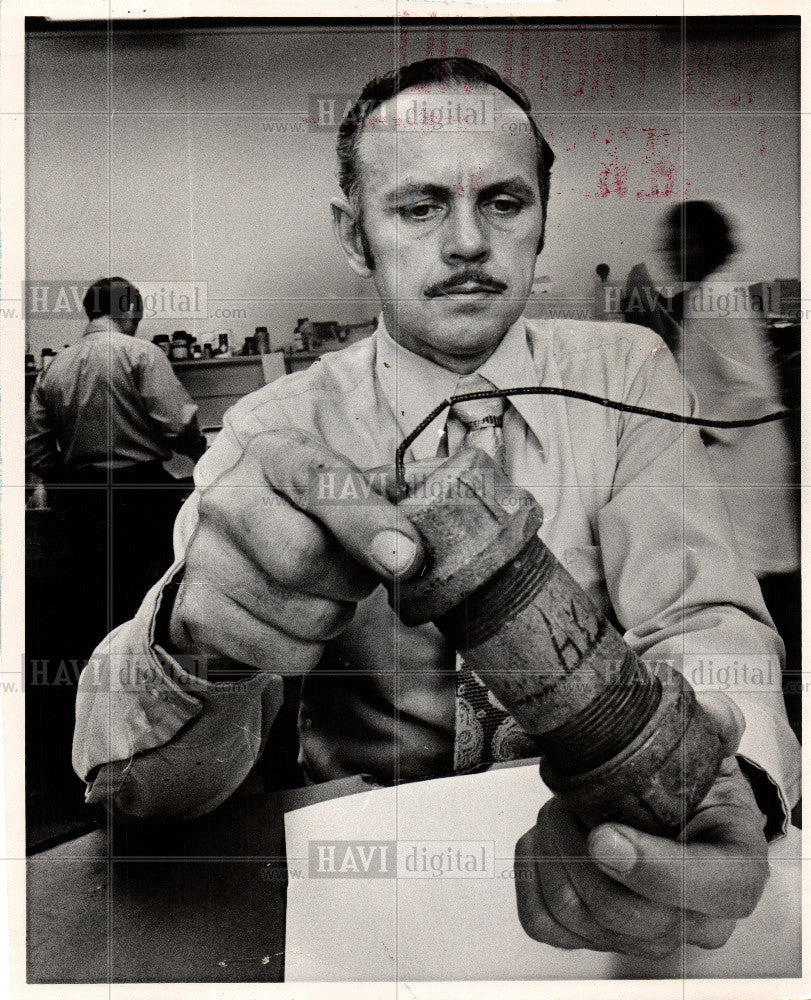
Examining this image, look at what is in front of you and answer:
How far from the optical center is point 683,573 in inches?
54.3

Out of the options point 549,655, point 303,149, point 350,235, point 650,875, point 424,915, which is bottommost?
point 424,915

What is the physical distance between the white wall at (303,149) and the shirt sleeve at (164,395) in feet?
0.15

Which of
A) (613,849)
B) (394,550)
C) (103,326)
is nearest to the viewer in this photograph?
(394,550)

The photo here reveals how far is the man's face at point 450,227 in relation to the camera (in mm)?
1354

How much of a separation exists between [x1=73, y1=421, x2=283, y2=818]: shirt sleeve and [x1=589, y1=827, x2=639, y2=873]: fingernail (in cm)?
48

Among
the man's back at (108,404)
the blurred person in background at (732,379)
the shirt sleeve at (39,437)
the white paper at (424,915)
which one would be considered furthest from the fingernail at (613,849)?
the shirt sleeve at (39,437)

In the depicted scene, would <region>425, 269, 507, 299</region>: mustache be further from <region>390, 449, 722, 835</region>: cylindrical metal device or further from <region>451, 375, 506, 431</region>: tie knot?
<region>390, 449, 722, 835</region>: cylindrical metal device

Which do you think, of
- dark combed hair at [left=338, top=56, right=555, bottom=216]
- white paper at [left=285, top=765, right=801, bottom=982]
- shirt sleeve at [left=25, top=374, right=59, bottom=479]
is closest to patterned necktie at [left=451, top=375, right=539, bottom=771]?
white paper at [left=285, top=765, right=801, bottom=982]

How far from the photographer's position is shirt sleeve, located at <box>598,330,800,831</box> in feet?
4.49

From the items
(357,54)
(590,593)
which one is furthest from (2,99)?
(590,593)

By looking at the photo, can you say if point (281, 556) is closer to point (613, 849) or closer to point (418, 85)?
point (613, 849)

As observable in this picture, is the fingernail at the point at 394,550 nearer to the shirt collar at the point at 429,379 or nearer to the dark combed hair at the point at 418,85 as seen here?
the shirt collar at the point at 429,379

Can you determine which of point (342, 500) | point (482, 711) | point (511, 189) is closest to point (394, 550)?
point (342, 500)

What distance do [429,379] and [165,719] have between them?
2.03 ft
